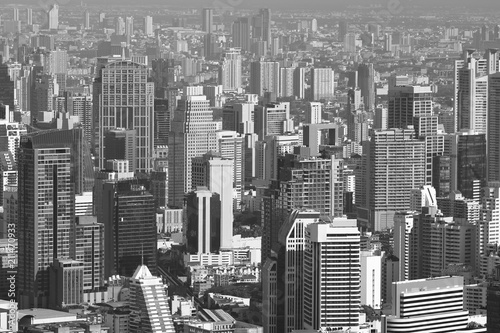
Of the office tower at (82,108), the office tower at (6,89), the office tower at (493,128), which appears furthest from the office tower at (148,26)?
the office tower at (493,128)

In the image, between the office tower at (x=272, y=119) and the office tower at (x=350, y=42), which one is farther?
the office tower at (x=272, y=119)

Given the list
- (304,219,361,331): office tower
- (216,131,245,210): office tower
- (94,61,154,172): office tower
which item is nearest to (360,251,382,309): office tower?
(304,219,361,331): office tower

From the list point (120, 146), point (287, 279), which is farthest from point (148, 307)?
point (120, 146)

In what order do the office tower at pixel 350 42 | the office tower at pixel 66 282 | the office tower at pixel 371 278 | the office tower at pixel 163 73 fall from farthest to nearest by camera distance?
the office tower at pixel 163 73 → the office tower at pixel 350 42 → the office tower at pixel 66 282 → the office tower at pixel 371 278

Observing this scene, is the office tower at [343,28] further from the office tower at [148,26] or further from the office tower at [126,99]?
the office tower at [126,99]

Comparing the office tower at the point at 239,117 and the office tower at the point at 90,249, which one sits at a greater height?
the office tower at the point at 239,117

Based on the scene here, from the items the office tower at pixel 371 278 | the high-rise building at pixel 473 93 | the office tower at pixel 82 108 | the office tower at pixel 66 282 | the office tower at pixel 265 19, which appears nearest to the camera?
the office tower at pixel 371 278

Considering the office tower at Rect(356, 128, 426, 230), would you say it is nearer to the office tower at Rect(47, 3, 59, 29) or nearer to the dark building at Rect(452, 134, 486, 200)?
the dark building at Rect(452, 134, 486, 200)

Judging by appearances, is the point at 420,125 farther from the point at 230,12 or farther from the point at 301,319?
the point at 301,319
